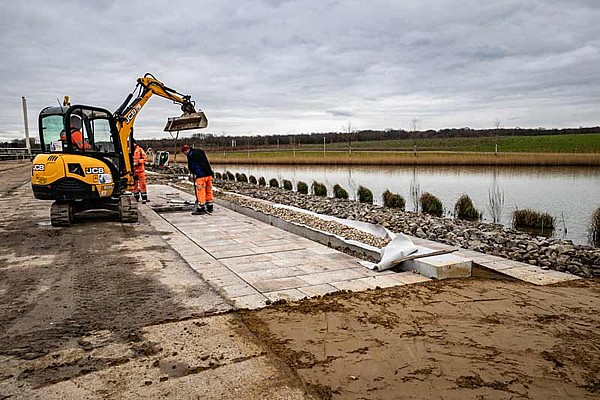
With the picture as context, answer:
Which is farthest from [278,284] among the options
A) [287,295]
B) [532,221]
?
[532,221]

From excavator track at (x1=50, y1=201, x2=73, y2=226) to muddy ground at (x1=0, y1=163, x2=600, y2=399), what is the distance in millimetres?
3247

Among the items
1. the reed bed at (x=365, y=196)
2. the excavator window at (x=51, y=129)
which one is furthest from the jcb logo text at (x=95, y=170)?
the reed bed at (x=365, y=196)

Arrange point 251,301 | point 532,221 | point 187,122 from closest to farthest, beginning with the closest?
1. point 251,301
2. point 532,221
3. point 187,122

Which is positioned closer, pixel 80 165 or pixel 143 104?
pixel 80 165

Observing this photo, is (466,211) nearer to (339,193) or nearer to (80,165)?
(339,193)

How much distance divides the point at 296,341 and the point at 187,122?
8972 mm

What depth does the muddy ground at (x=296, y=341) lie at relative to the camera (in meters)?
2.92

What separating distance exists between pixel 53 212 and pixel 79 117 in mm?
1805

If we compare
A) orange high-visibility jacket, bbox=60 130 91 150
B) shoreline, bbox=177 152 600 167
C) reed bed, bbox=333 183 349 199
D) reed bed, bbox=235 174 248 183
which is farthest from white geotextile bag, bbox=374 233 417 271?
shoreline, bbox=177 152 600 167

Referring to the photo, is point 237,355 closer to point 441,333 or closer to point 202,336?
point 202,336

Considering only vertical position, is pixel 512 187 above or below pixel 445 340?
below

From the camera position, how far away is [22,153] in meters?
→ 42.7

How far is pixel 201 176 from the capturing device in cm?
1009

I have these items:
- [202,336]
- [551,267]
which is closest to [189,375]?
[202,336]
